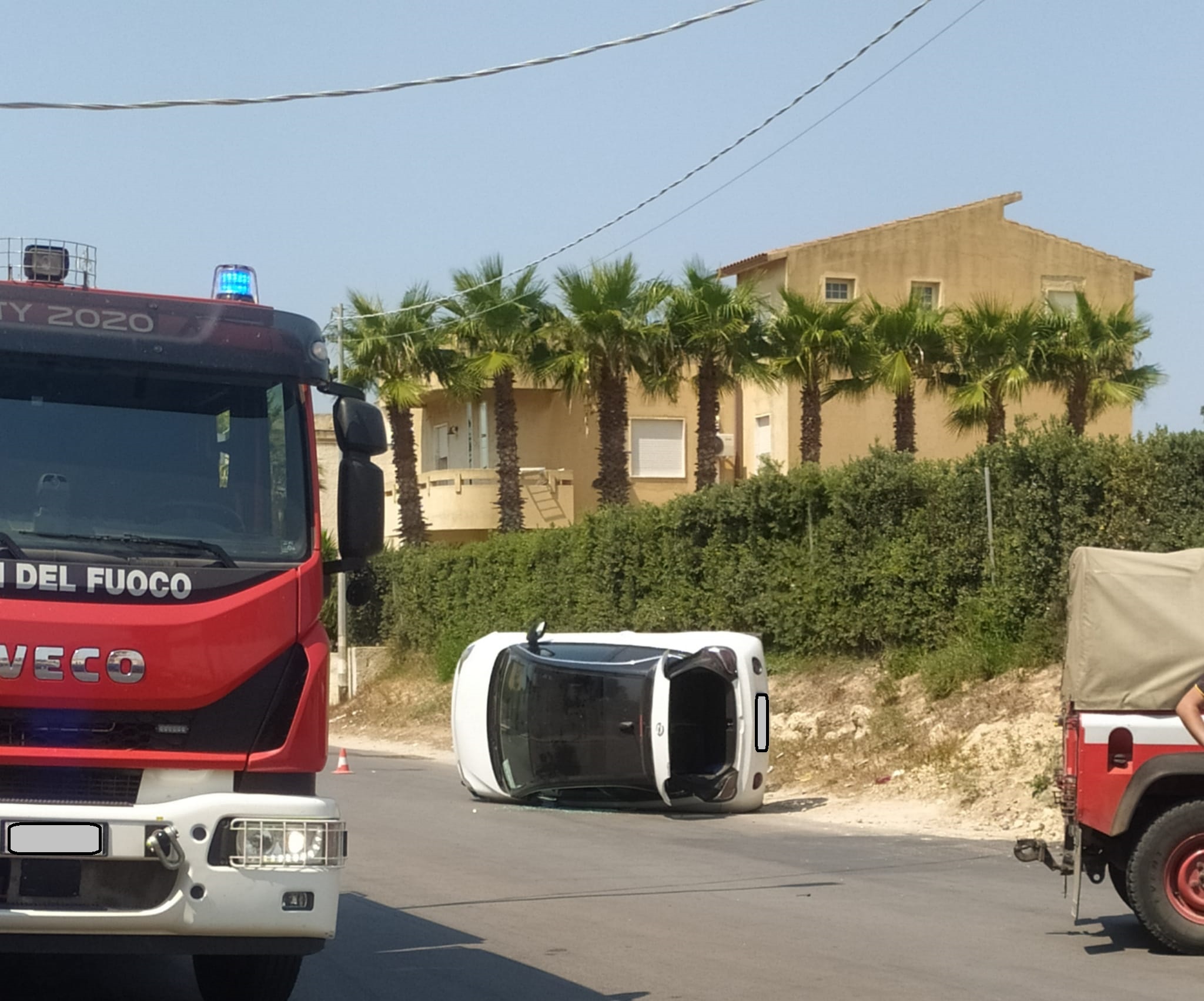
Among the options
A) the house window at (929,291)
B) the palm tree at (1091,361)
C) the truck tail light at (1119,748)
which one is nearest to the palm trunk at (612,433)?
the palm tree at (1091,361)

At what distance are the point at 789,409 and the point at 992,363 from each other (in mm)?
10669

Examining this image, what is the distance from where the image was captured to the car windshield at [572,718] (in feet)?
61.2

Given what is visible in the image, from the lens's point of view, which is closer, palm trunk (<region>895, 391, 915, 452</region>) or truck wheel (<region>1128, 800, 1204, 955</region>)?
truck wheel (<region>1128, 800, 1204, 955</region>)

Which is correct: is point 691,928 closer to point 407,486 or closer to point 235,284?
point 235,284

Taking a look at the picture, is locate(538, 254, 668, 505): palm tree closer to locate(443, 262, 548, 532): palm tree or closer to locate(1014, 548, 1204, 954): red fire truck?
locate(443, 262, 548, 532): palm tree

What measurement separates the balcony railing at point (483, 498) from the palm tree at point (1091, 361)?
16367 millimetres

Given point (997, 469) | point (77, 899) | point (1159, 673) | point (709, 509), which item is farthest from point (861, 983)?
point (709, 509)

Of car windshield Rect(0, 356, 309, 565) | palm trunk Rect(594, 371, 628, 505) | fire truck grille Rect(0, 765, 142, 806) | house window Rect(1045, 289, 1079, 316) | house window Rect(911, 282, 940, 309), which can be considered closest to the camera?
fire truck grille Rect(0, 765, 142, 806)

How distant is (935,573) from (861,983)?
14419 mm

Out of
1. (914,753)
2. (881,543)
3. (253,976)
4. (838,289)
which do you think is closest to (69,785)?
(253,976)

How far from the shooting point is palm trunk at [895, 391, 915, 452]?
123ft

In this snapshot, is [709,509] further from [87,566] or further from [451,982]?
[87,566]

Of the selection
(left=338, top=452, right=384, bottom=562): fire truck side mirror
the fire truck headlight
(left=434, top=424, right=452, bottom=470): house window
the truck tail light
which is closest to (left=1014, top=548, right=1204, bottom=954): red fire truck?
the truck tail light

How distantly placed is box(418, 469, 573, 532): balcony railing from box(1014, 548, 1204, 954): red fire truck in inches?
1457
